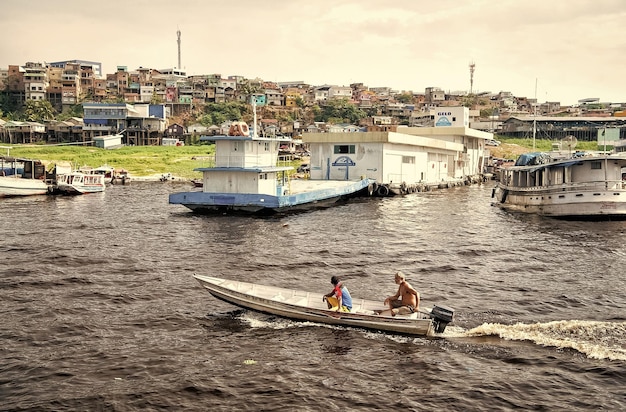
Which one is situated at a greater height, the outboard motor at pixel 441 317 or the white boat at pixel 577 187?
the white boat at pixel 577 187

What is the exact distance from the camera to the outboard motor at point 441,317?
18.1 metres

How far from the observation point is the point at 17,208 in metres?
50.1

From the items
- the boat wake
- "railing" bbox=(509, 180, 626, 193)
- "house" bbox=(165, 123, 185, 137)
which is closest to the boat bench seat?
the boat wake

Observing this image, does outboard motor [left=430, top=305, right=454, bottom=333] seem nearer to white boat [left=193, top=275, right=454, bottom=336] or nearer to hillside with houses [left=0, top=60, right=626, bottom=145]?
white boat [left=193, top=275, right=454, bottom=336]

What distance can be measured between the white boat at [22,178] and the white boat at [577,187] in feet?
155

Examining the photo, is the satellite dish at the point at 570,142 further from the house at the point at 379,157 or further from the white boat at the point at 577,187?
the house at the point at 379,157

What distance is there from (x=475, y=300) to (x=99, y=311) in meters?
13.9

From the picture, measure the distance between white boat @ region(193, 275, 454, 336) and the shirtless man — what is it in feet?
0.69

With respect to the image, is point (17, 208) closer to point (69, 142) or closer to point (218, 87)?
point (69, 142)

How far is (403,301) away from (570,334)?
5.36 meters

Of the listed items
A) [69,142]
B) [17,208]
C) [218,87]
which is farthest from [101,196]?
[218,87]

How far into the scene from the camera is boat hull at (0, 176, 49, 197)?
191ft

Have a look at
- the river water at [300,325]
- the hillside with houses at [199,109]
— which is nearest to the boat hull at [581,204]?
the river water at [300,325]

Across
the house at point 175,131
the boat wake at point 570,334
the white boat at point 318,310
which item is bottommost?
the boat wake at point 570,334
